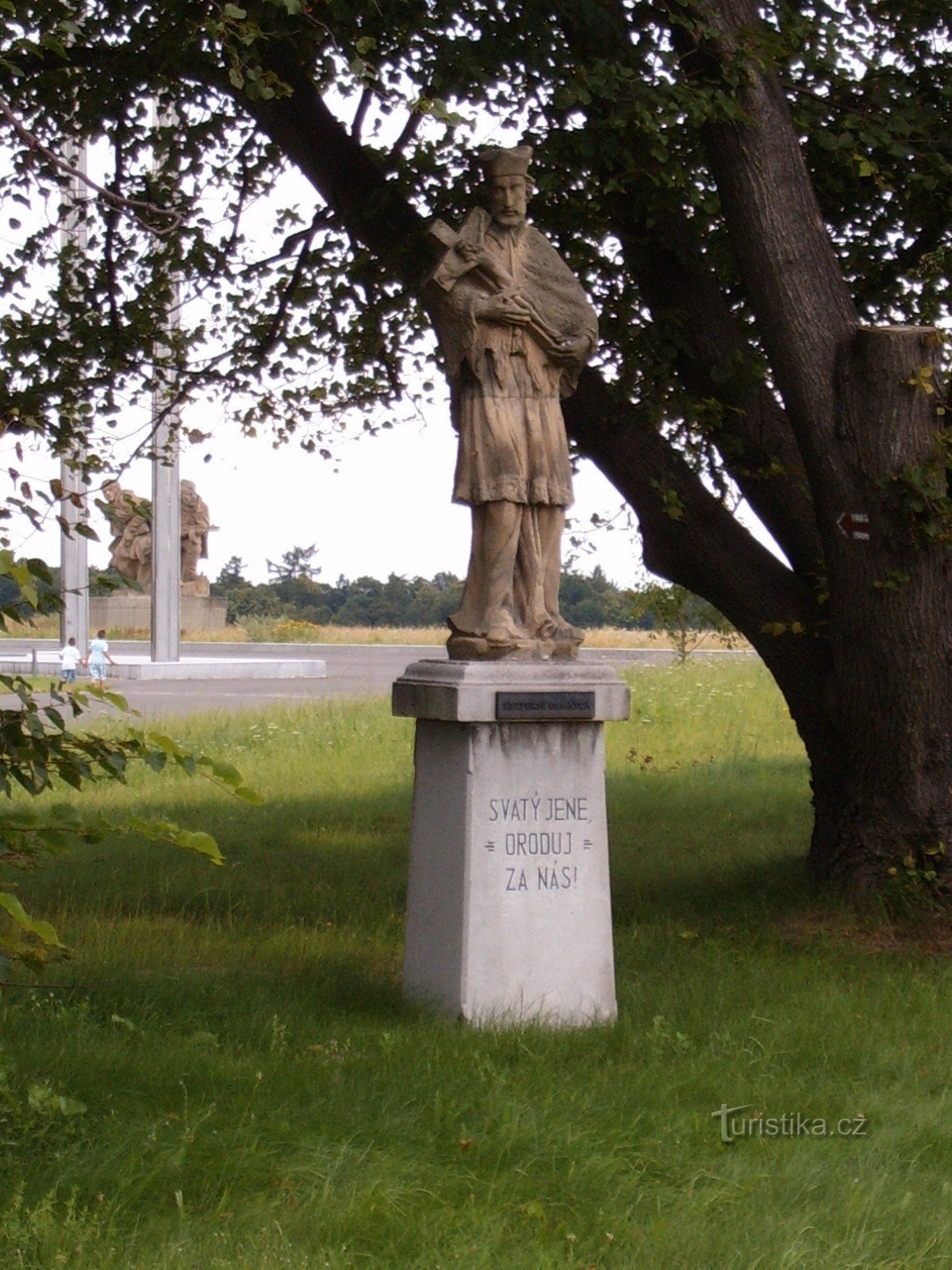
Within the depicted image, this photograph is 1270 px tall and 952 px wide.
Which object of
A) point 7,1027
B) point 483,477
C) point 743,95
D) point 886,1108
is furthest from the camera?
point 743,95

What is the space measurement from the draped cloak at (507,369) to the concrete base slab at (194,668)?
813 inches

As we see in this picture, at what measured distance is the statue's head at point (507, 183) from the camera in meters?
7.07

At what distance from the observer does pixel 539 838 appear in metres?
6.73

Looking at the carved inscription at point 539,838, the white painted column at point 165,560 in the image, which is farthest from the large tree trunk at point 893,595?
the white painted column at point 165,560

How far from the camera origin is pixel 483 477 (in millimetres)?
6980

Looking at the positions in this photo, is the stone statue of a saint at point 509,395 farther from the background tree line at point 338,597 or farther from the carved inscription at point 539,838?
the background tree line at point 338,597

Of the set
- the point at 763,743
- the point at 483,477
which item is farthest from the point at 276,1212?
the point at 763,743

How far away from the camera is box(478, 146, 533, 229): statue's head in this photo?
7.07 meters

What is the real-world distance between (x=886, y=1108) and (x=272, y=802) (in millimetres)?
8895

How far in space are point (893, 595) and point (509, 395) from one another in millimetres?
2452

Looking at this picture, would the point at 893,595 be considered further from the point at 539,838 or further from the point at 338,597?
the point at 338,597

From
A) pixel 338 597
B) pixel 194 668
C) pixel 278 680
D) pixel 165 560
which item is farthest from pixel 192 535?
pixel 338 597

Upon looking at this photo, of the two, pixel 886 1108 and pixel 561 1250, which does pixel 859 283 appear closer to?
pixel 886 1108

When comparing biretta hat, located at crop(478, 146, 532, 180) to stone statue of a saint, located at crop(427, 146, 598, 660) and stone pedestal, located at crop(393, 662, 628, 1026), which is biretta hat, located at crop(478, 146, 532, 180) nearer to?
stone statue of a saint, located at crop(427, 146, 598, 660)
